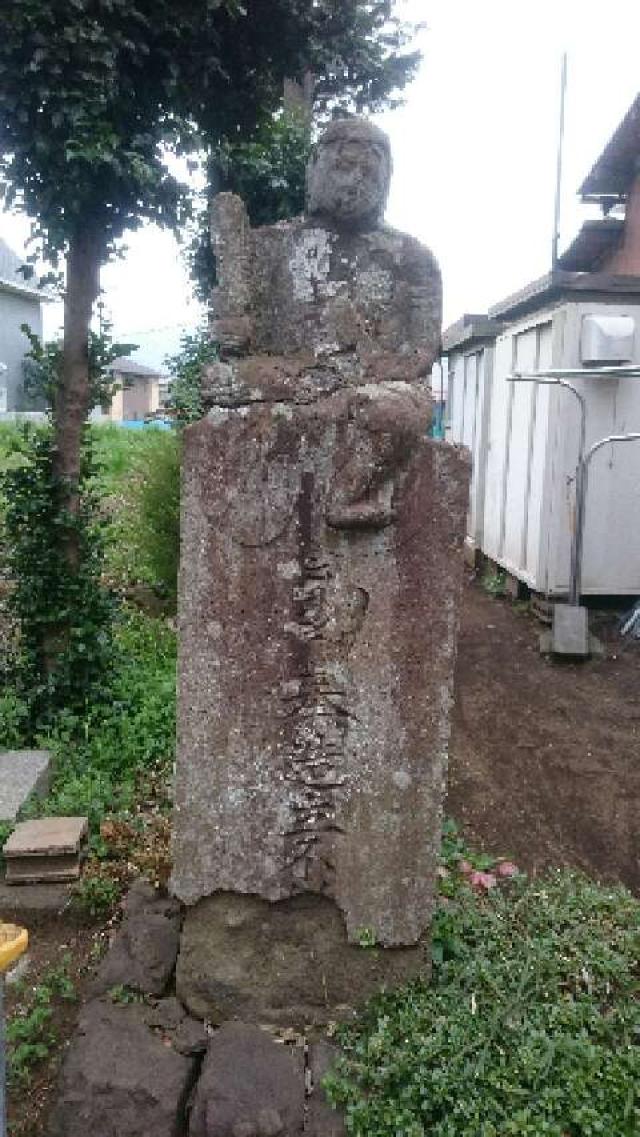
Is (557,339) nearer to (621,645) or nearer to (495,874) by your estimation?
(621,645)

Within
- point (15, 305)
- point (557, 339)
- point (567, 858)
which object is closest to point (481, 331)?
point (557, 339)

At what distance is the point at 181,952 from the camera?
280cm

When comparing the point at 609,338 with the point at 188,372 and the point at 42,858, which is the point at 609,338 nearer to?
the point at 188,372

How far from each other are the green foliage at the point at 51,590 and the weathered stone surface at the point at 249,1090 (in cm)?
289

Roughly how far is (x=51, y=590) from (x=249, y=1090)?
3321 mm

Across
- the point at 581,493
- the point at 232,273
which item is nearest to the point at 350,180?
the point at 232,273

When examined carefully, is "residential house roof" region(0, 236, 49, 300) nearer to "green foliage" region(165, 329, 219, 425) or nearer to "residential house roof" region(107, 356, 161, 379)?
"residential house roof" region(107, 356, 161, 379)

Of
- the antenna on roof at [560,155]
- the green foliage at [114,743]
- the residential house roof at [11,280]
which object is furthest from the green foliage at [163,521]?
the residential house roof at [11,280]

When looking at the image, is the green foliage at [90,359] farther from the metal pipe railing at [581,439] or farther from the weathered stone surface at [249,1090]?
the weathered stone surface at [249,1090]

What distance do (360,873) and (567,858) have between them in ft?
6.30

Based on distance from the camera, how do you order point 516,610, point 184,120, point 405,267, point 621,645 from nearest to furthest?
1. point 405,267
2. point 184,120
3. point 621,645
4. point 516,610

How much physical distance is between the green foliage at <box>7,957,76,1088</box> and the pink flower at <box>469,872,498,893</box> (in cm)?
162

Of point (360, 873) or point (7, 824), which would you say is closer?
point (360, 873)

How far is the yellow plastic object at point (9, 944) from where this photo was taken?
1.69 metres
